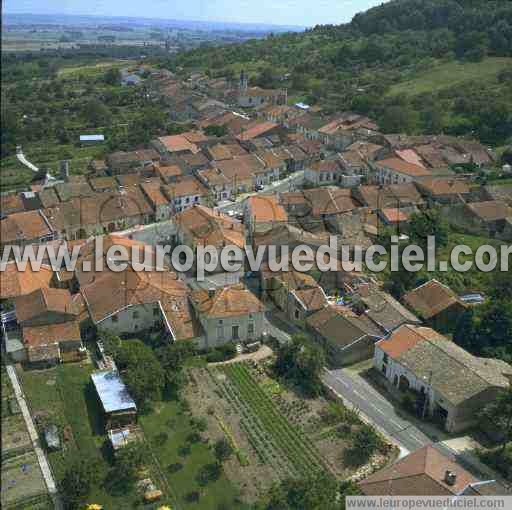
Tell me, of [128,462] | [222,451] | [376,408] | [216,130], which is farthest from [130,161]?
[128,462]

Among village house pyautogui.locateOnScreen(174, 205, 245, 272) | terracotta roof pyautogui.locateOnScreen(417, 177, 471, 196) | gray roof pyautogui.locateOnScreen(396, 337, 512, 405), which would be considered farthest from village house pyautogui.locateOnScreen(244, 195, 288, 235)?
gray roof pyautogui.locateOnScreen(396, 337, 512, 405)

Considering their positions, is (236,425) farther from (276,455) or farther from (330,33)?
(330,33)

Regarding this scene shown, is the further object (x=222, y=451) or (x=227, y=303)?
(x=227, y=303)

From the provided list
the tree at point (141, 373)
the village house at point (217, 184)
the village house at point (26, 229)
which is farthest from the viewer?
the village house at point (217, 184)

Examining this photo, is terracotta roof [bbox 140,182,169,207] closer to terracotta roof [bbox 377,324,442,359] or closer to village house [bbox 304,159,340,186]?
village house [bbox 304,159,340,186]

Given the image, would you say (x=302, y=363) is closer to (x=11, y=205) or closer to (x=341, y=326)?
(x=341, y=326)

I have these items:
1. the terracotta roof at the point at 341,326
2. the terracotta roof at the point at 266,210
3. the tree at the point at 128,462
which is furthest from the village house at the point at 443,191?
the tree at the point at 128,462

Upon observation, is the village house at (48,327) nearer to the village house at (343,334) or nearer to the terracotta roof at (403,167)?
the village house at (343,334)
